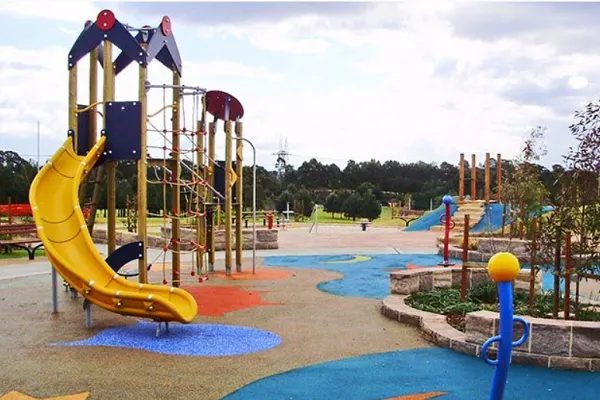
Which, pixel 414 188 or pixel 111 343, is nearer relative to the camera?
pixel 111 343

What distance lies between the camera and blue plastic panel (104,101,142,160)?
302 inches

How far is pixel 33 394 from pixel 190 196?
693 cm

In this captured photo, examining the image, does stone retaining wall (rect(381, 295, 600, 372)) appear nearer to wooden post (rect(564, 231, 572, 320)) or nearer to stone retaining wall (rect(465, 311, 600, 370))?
stone retaining wall (rect(465, 311, 600, 370))

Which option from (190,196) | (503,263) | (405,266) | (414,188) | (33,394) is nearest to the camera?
(503,263)

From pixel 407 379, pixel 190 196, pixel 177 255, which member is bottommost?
pixel 407 379

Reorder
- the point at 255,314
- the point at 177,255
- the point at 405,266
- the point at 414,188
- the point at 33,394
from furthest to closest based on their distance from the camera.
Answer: the point at 414,188, the point at 405,266, the point at 177,255, the point at 255,314, the point at 33,394

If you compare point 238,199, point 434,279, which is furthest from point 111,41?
point 434,279

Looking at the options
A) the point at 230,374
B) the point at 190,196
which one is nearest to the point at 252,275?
the point at 190,196

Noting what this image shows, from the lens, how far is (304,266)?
1424cm

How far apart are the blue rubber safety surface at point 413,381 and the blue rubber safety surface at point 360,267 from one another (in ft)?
13.2

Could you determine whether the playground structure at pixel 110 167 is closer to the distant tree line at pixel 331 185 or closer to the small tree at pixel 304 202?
the distant tree line at pixel 331 185

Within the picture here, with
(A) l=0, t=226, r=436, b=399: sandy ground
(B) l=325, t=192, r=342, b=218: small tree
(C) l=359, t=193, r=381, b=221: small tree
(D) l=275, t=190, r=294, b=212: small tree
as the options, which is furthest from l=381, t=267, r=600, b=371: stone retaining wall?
(B) l=325, t=192, r=342, b=218: small tree

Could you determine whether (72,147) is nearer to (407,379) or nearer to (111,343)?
(111,343)

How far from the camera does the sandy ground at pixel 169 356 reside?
16.6 ft
